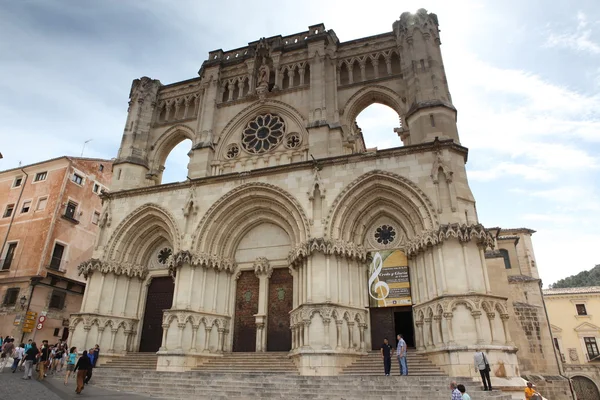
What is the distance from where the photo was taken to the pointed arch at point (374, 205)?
14.7 meters

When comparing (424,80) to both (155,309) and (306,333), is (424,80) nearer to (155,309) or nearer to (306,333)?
(306,333)

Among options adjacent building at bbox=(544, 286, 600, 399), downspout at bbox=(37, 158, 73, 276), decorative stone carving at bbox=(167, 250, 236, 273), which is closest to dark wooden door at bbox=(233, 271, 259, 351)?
decorative stone carving at bbox=(167, 250, 236, 273)

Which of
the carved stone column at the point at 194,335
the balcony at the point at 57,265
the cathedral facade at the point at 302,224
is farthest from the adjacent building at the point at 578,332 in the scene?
the balcony at the point at 57,265

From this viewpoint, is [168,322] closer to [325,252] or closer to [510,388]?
[325,252]

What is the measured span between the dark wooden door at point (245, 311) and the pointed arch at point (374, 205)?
4588 mm

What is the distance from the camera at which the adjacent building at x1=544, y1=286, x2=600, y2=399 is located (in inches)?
1374

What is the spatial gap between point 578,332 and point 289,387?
37377mm

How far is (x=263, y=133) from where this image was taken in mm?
20109

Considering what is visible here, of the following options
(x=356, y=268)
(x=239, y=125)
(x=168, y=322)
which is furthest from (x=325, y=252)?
(x=239, y=125)

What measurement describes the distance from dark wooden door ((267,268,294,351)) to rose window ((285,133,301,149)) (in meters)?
5.96

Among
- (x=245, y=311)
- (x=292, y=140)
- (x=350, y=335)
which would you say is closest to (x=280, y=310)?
(x=245, y=311)

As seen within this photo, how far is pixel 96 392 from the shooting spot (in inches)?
437

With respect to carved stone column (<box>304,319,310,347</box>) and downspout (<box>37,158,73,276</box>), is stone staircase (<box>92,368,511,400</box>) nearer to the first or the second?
carved stone column (<box>304,319,310,347</box>)

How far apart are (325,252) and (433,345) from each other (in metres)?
4.62
